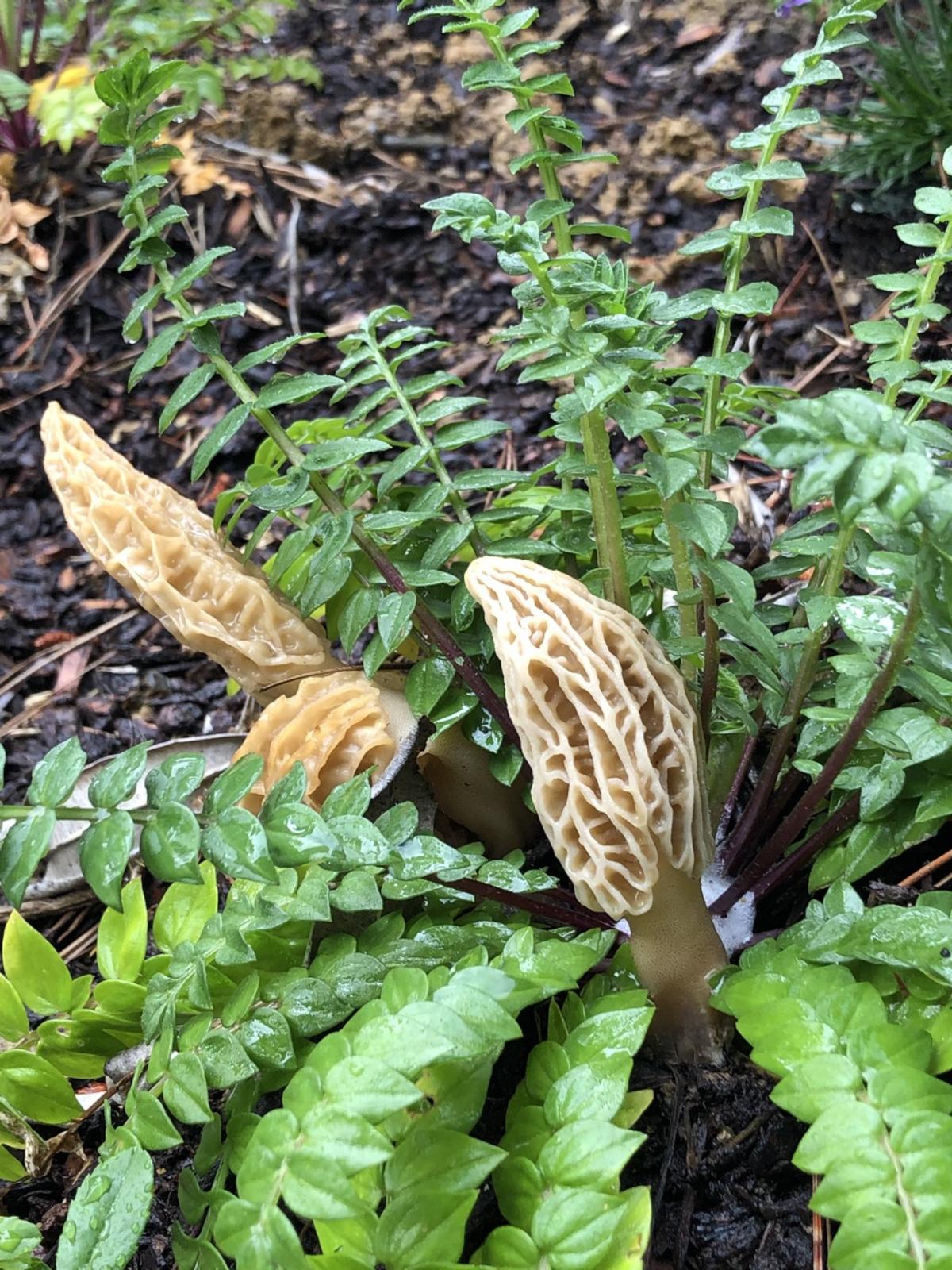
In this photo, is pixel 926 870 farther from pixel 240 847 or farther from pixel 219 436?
pixel 219 436

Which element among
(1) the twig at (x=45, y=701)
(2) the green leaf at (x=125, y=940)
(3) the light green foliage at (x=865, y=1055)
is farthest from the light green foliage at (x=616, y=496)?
(1) the twig at (x=45, y=701)

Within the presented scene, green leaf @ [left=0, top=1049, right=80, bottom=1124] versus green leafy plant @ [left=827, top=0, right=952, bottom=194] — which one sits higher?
green leafy plant @ [left=827, top=0, right=952, bottom=194]

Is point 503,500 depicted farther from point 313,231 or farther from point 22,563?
point 313,231

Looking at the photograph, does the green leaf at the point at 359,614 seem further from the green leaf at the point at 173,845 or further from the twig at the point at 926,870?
the twig at the point at 926,870

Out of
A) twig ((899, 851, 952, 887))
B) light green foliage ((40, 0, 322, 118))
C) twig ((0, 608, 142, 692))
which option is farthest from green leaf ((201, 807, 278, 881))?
light green foliage ((40, 0, 322, 118))

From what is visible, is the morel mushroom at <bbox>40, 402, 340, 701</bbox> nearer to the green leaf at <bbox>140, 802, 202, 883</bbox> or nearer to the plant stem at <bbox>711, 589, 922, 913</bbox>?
the green leaf at <bbox>140, 802, 202, 883</bbox>

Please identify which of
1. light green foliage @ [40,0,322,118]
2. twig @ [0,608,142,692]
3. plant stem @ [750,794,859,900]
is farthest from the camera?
light green foliage @ [40,0,322,118]
